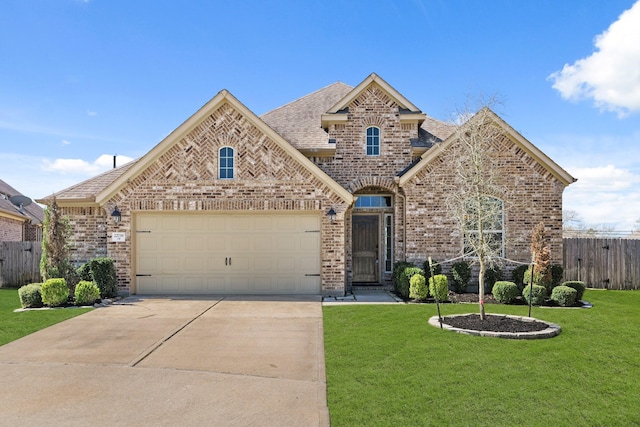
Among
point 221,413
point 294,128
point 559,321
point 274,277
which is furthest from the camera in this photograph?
point 294,128

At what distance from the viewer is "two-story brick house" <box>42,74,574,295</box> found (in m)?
12.6

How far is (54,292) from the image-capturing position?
10.9 meters

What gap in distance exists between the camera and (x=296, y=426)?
4.51 m

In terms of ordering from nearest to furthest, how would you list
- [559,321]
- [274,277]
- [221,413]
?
1. [221,413]
2. [559,321]
3. [274,277]

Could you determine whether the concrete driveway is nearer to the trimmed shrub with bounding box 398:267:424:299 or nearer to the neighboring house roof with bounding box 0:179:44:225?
the trimmed shrub with bounding box 398:267:424:299

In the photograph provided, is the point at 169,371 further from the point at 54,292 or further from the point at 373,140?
the point at 373,140

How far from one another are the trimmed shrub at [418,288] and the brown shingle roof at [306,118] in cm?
525

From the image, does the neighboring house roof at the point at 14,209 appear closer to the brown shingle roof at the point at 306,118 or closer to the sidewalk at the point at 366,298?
the brown shingle roof at the point at 306,118

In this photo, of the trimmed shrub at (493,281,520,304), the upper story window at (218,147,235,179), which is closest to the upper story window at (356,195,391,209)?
the upper story window at (218,147,235,179)

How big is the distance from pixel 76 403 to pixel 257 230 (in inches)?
318

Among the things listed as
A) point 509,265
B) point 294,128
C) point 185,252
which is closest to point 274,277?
point 185,252

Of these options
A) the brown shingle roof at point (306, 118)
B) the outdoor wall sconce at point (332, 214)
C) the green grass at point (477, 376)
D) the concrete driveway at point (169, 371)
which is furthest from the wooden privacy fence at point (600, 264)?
the concrete driveway at point (169, 371)

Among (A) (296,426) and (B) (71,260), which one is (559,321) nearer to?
(A) (296,426)

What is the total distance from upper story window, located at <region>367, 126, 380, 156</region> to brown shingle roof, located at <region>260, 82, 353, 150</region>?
50.6 inches
